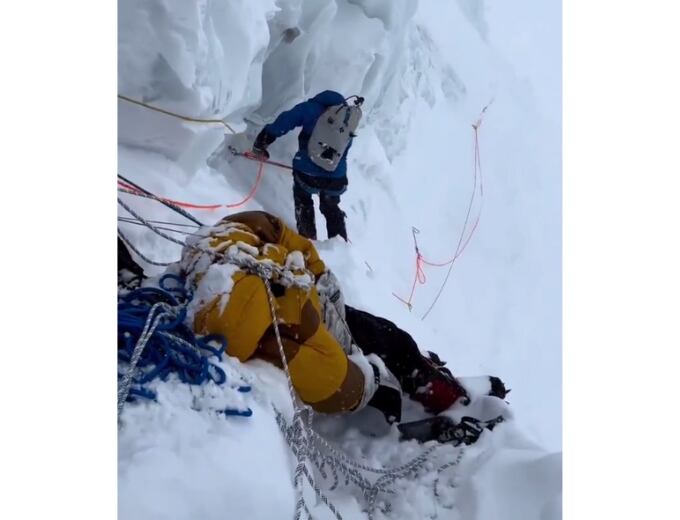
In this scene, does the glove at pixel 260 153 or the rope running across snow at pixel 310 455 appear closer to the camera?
the rope running across snow at pixel 310 455

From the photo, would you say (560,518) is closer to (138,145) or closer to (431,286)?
(431,286)

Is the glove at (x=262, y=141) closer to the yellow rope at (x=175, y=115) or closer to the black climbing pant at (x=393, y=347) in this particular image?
the yellow rope at (x=175, y=115)

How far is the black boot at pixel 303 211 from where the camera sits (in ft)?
4.50

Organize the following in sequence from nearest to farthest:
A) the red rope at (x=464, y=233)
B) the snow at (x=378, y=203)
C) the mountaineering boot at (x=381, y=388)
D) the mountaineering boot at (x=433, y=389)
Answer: the snow at (x=378, y=203)
the mountaineering boot at (x=381, y=388)
the mountaineering boot at (x=433, y=389)
the red rope at (x=464, y=233)

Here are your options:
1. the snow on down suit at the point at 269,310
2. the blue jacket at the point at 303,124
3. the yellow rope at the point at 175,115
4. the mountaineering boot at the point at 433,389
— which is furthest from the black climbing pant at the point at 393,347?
the yellow rope at the point at 175,115

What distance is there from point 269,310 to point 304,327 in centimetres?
8

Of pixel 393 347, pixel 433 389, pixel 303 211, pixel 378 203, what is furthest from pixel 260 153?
pixel 433 389

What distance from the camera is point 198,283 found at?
3.71ft

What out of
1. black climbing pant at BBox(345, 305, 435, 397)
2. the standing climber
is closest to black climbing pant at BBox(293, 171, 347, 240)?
the standing climber

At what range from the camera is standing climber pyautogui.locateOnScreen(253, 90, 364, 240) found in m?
1.37

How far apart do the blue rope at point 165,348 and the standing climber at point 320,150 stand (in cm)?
35

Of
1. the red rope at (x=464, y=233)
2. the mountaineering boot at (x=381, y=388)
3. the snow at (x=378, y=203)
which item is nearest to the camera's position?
the snow at (x=378, y=203)
